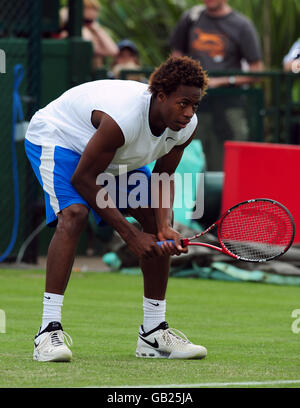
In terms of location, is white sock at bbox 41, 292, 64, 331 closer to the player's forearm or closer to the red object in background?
the player's forearm

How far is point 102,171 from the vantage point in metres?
5.16

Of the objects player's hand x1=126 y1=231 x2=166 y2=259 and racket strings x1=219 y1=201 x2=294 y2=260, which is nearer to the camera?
player's hand x1=126 y1=231 x2=166 y2=259

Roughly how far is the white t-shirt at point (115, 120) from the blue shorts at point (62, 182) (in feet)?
0.18

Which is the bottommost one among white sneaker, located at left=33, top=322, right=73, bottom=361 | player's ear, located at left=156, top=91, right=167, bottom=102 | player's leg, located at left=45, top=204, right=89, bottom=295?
white sneaker, located at left=33, top=322, right=73, bottom=361

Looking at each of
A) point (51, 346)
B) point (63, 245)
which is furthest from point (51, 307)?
point (63, 245)

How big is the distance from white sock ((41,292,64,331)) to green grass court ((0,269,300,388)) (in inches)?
8.9

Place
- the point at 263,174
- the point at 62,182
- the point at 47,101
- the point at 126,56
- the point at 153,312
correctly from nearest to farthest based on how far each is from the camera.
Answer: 1. the point at 62,182
2. the point at 153,312
3. the point at 263,174
4. the point at 47,101
5. the point at 126,56

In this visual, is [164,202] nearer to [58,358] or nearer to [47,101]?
[58,358]

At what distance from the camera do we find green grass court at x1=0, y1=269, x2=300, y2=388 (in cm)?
476

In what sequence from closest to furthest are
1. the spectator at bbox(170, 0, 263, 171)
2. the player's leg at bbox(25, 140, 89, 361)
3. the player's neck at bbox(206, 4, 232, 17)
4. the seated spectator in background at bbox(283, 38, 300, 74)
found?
the player's leg at bbox(25, 140, 89, 361) < the spectator at bbox(170, 0, 263, 171) < the seated spectator in background at bbox(283, 38, 300, 74) < the player's neck at bbox(206, 4, 232, 17)

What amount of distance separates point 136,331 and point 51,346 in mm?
1332

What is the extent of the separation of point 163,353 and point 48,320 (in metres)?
0.69

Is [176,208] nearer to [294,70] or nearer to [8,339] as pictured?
[294,70]

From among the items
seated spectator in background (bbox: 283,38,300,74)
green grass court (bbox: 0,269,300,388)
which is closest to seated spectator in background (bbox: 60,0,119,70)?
seated spectator in background (bbox: 283,38,300,74)
